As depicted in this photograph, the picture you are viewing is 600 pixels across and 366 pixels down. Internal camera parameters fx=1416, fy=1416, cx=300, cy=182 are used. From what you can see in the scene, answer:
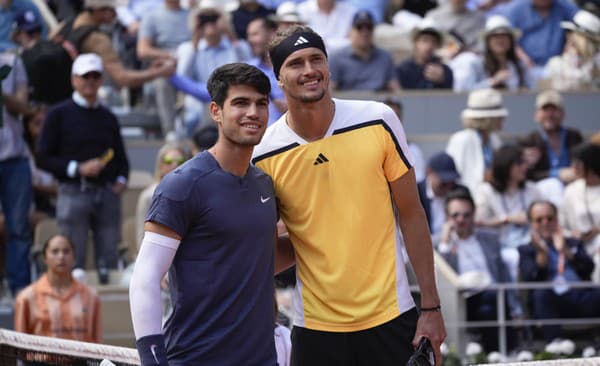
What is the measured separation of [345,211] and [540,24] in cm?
1122

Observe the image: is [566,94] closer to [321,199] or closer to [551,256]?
[551,256]

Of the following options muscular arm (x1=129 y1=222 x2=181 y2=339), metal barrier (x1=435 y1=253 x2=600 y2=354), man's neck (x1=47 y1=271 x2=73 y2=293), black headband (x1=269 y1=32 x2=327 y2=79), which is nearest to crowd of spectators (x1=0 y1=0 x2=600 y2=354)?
metal barrier (x1=435 y1=253 x2=600 y2=354)

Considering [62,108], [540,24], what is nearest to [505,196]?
[62,108]

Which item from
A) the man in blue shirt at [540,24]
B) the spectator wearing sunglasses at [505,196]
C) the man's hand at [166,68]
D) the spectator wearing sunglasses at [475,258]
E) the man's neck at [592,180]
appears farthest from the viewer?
the man in blue shirt at [540,24]

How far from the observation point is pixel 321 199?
18.4ft

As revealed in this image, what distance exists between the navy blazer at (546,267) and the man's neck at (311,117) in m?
5.70

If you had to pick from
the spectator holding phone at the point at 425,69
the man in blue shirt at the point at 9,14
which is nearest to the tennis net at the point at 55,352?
the man in blue shirt at the point at 9,14

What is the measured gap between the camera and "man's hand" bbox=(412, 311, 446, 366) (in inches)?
222

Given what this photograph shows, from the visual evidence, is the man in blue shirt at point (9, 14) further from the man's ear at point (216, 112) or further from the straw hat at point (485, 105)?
the man's ear at point (216, 112)

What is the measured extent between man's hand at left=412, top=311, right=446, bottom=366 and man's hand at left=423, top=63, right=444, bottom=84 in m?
9.53

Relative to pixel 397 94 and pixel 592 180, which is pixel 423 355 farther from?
pixel 397 94

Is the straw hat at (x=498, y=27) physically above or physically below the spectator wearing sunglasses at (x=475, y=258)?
above

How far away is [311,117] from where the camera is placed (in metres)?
5.65

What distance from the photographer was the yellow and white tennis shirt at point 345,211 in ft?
18.4
